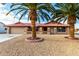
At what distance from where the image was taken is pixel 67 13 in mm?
4312

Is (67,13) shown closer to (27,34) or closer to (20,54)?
(27,34)

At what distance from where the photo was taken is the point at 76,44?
4.27 m

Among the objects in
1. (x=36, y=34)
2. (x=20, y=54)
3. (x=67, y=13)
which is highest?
(x=67, y=13)

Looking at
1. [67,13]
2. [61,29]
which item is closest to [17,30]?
[61,29]

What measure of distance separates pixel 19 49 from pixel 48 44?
0.48 meters

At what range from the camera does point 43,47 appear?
4309 mm

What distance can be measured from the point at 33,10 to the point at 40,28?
1.04 ft

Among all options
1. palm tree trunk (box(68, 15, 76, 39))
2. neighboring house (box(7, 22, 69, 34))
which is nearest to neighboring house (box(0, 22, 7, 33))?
neighboring house (box(7, 22, 69, 34))

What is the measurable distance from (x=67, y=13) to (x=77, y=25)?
0.26 metres

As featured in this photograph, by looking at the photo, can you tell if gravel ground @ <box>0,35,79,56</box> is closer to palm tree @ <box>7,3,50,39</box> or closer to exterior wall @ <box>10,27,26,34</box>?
exterior wall @ <box>10,27,26,34</box>

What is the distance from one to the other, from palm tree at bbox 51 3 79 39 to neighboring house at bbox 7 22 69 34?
84mm

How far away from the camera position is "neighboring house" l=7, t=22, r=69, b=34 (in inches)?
170

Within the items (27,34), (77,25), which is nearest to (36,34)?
(27,34)

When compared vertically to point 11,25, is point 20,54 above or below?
below
